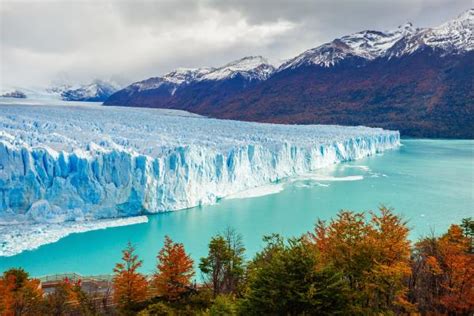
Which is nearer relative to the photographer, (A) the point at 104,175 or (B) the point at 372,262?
(B) the point at 372,262

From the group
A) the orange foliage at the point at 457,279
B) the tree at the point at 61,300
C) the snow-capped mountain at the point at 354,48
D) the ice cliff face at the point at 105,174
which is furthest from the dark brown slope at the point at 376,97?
the tree at the point at 61,300

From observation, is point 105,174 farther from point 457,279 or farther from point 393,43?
point 393,43

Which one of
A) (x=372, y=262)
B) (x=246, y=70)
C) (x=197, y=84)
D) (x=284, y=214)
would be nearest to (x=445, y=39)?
(x=246, y=70)

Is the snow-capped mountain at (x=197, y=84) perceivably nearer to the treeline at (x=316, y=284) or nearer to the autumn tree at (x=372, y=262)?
the treeline at (x=316, y=284)

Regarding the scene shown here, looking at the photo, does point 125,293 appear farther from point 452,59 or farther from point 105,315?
point 452,59

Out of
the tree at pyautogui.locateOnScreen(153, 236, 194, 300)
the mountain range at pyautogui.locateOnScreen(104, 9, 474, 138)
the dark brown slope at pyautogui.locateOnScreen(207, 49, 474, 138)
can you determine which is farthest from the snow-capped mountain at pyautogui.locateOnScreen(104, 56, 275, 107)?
the tree at pyautogui.locateOnScreen(153, 236, 194, 300)

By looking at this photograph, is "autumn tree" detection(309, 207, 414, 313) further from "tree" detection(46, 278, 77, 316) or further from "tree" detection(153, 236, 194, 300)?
"tree" detection(46, 278, 77, 316)
